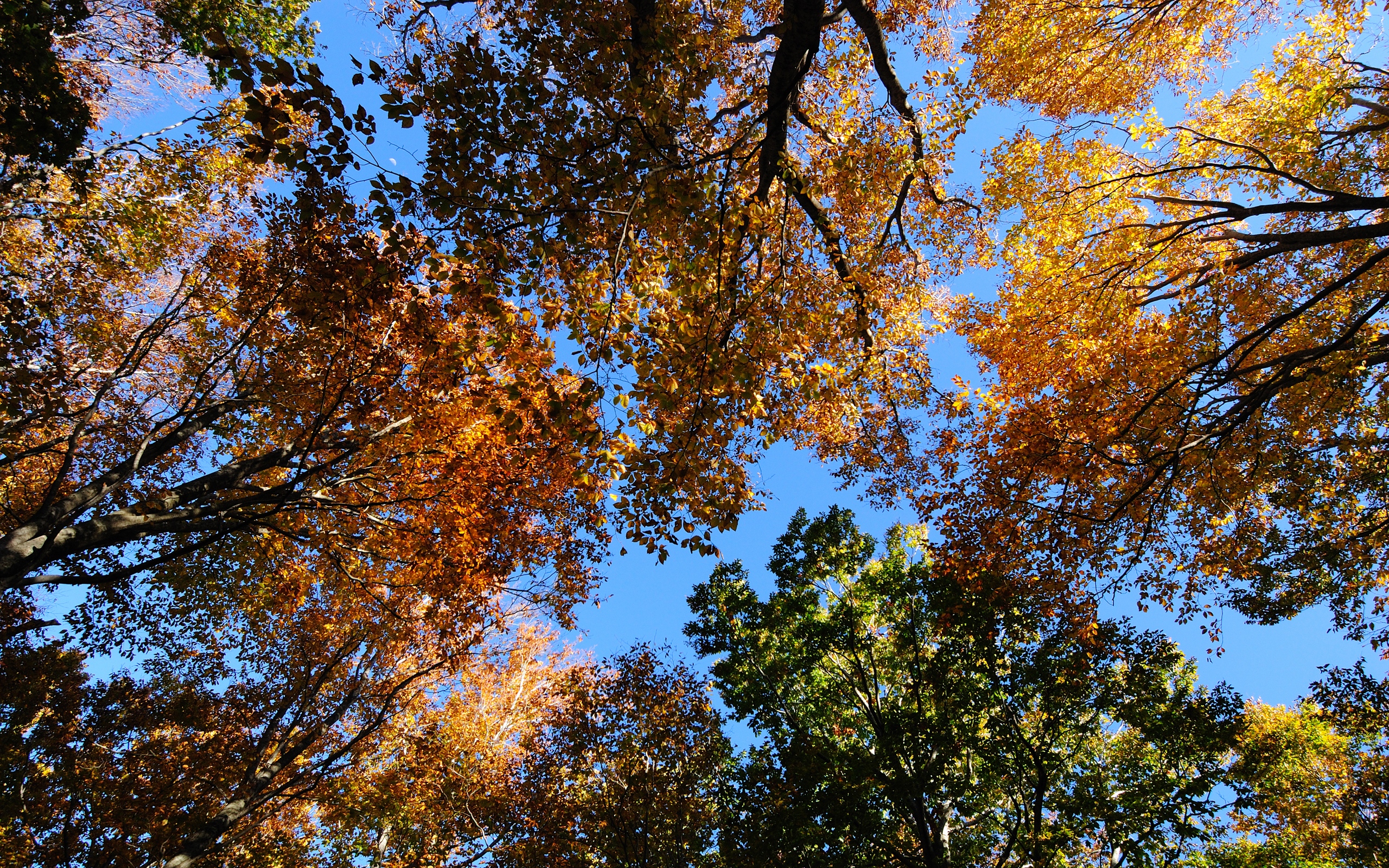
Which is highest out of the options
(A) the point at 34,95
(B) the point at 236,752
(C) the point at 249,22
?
(C) the point at 249,22

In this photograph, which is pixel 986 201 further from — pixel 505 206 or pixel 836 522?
pixel 505 206

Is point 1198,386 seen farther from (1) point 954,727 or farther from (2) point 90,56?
(2) point 90,56

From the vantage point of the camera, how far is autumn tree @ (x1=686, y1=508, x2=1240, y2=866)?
8.94m

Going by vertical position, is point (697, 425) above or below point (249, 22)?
below

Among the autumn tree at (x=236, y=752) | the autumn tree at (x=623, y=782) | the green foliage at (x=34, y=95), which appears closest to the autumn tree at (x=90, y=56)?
the green foliage at (x=34, y=95)

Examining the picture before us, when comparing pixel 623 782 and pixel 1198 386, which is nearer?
pixel 1198 386

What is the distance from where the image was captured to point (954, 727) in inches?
401

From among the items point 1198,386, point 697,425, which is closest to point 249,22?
point 697,425

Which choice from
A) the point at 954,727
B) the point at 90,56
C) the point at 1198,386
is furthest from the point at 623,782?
the point at 90,56

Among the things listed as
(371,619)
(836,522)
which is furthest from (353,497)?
(836,522)

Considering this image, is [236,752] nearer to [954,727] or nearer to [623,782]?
[623,782]

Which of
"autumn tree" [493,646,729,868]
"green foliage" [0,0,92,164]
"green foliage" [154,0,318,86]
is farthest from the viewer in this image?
"autumn tree" [493,646,729,868]

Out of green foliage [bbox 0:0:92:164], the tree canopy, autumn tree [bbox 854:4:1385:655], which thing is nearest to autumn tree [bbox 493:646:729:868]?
the tree canopy

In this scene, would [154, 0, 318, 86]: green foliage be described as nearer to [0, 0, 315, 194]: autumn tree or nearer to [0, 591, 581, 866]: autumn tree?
[0, 0, 315, 194]: autumn tree
